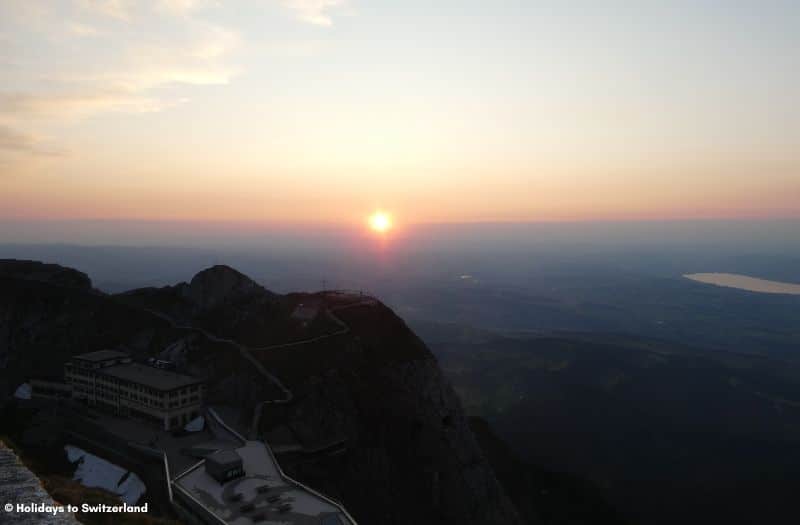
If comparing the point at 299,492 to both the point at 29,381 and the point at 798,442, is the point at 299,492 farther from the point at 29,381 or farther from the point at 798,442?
the point at 798,442

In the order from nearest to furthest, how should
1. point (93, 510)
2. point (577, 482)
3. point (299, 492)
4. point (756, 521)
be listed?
point (93, 510) → point (299, 492) → point (756, 521) → point (577, 482)

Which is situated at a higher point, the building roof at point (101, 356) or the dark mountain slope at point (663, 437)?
the building roof at point (101, 356)

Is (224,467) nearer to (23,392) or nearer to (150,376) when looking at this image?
(150,376)

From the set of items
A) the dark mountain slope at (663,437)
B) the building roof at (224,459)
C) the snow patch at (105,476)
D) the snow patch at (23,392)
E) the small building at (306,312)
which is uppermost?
the small building at (306,312)

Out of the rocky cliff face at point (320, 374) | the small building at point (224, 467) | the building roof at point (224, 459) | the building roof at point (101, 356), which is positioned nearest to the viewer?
the small building at point (224, 467)

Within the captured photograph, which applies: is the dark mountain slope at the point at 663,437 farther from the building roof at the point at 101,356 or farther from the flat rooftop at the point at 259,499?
the building roof at the point at 101,356

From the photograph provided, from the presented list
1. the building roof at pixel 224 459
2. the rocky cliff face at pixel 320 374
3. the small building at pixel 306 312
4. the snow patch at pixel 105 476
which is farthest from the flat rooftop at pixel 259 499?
the small building at pixel 306 312

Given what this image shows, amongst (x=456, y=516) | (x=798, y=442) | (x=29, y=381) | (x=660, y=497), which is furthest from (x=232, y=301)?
(x=798, y=442)
